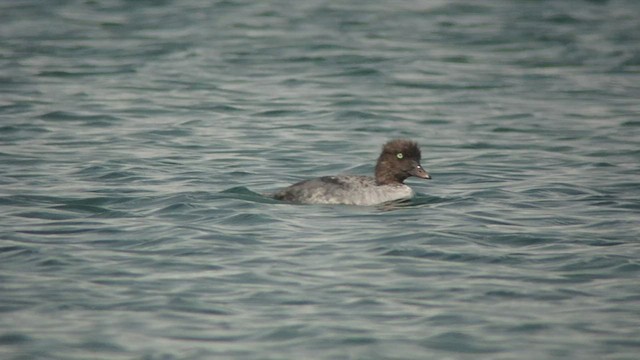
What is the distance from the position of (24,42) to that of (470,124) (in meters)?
12.2

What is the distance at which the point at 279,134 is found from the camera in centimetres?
2086

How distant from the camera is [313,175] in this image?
17.4 meters

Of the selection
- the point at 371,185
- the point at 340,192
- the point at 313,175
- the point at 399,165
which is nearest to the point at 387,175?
the point at 399,165

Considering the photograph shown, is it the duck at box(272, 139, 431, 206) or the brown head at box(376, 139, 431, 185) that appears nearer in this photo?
the duck at box(272, 139, 431, 206)

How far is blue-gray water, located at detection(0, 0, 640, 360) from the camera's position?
404 inches

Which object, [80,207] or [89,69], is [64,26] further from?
[80,207]

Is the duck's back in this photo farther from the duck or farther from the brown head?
the brown head

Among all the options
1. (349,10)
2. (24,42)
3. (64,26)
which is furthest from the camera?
(349,10)

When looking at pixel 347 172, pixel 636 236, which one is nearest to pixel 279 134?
pixel 347 172

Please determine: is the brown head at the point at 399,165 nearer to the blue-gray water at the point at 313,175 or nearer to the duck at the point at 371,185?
the duck at the point at 371,185

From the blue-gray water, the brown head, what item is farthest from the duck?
the blue-gray water

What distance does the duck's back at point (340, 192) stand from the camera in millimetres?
14758

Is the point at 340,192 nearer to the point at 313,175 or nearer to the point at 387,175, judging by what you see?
the point at 387,175

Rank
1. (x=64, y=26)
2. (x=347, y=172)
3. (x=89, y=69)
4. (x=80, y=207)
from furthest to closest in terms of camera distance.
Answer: (x=64, y=26) < (x=89, y=69) < (x=347, y=172) < (x=80, y=207)
